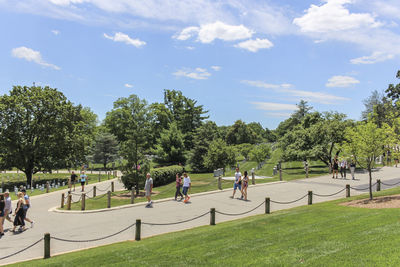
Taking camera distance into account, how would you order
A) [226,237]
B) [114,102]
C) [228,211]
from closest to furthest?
[226,237] < [228,211] < [114,102]

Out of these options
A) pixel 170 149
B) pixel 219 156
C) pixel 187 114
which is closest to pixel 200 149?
pixel 170 149

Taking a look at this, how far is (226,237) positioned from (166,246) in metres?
1.93

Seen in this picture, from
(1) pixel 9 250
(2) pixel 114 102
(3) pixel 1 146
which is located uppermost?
(2) pixel 114 102

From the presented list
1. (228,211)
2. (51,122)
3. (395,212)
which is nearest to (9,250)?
(228,211)

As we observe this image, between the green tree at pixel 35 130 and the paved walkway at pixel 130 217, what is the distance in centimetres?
1648

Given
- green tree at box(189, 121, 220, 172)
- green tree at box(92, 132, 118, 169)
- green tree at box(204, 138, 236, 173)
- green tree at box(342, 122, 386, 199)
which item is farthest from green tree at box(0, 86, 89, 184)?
green tree at box(342, 122, 386, 199)

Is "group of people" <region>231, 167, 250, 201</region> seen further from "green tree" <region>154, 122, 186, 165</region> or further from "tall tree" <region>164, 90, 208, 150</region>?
"tall tree" <region>164, 90, 208, 150</region>

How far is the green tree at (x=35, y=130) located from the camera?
33625 mm

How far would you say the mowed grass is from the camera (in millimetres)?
6578

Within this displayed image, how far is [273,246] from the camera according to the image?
309 inches

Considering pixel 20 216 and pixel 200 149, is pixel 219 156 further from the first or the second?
pixel 20 216

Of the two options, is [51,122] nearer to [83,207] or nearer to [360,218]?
[83,207]

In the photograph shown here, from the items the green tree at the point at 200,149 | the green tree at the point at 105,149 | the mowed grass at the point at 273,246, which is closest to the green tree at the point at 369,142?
the mowed grass at the point at 273,246

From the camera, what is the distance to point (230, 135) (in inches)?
3516
